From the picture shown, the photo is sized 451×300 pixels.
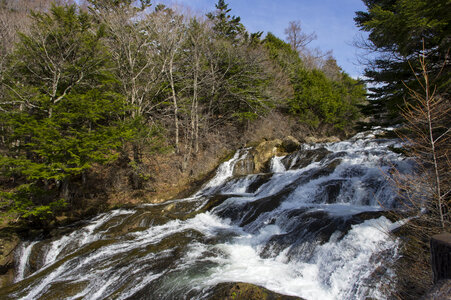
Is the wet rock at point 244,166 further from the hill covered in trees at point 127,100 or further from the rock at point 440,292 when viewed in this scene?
the rock at point 440,292

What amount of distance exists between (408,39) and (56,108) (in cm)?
1175

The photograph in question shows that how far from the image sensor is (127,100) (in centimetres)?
1499

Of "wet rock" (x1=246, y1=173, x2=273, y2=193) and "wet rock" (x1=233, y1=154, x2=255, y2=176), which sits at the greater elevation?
"wet rock" (x1=233, y1=154, x2=255, y2=176)

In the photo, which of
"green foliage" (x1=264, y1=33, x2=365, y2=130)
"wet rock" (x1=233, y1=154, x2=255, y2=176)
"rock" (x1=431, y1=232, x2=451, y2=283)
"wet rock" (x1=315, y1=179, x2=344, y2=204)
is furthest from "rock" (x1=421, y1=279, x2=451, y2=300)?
"green foliage" (x1=264, y1=33, x2=365, y2=130)

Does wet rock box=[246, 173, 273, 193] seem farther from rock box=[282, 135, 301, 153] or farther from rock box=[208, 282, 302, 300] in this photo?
rock box=[208, 282, 302, 300]

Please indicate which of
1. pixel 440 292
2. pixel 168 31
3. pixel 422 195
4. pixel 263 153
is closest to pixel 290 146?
pixel 263 153

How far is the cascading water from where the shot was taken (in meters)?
4.98

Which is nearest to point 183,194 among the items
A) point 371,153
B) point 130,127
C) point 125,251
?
point 130,127

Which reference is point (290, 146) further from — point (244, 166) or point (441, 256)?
point (441, 256)

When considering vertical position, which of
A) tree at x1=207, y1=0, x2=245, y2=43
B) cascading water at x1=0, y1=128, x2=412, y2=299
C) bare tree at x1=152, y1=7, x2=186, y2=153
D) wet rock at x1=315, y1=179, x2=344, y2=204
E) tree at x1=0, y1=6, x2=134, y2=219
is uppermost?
tree at x1=207, y1=0, x2=245, y2=43

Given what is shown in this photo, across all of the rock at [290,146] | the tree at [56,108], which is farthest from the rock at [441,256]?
the rock at [290,146]

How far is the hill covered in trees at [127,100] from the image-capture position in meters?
9.89

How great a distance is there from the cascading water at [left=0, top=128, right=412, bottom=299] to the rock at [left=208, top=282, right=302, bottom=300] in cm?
19

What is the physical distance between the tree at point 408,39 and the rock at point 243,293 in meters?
4.89
